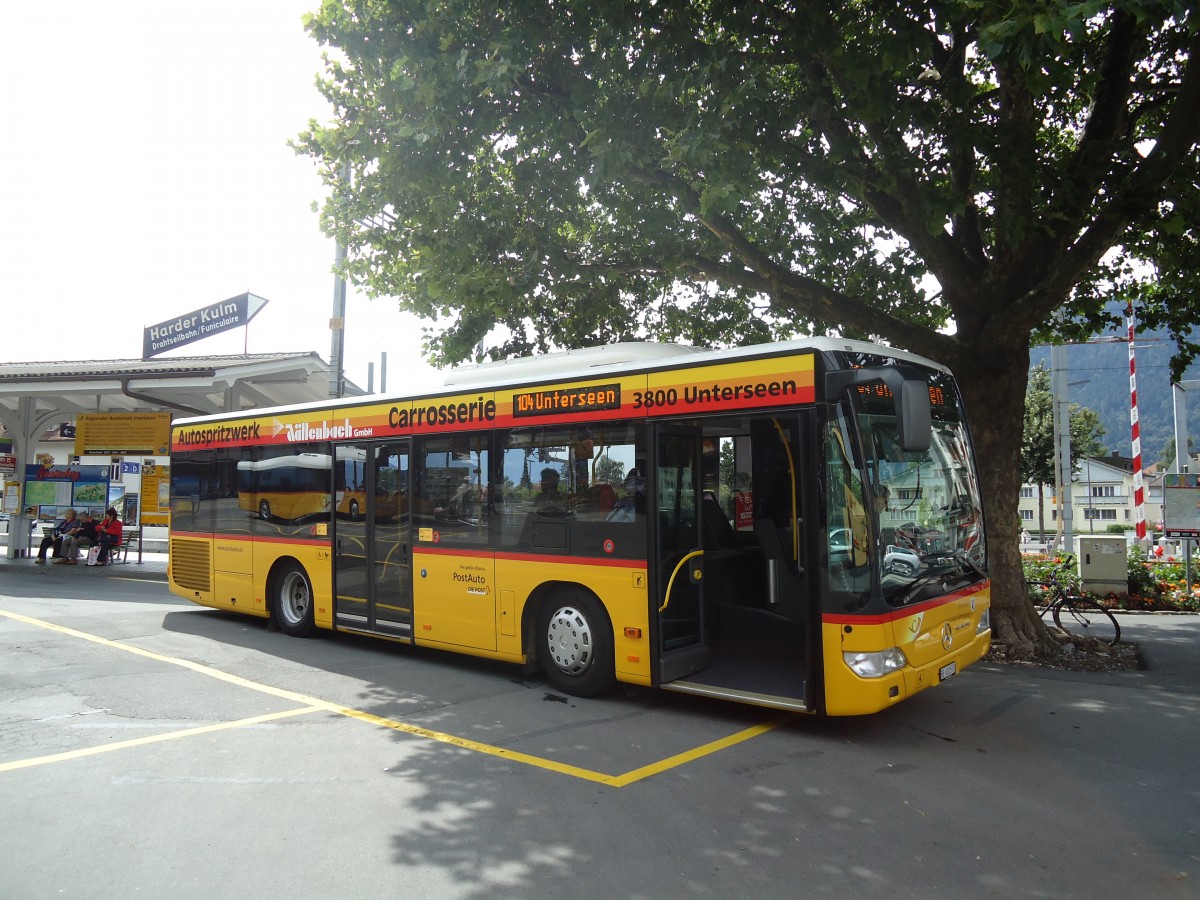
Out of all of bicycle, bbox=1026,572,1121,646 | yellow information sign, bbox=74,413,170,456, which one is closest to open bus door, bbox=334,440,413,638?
bicycle, bbox=1026,572,1121,646

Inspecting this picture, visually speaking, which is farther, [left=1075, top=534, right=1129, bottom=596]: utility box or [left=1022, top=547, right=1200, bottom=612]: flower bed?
[left=1022, top=547, right=1200, bottom=612]: flower bed

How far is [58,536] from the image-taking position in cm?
2128

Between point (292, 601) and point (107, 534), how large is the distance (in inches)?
499

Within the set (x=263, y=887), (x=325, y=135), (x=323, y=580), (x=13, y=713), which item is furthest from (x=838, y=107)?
→ (x=13, y=713)

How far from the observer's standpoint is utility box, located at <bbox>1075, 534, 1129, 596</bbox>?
13586mm

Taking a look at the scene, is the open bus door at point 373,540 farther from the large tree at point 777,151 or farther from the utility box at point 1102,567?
the utility box at point 1102,567

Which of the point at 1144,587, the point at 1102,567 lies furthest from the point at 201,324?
the point at 1144,587

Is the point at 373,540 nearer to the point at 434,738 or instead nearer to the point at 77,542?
the point at 434,738

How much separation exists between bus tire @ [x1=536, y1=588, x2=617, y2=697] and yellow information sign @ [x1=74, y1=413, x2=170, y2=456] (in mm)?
15848

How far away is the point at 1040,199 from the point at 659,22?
15.0 ft

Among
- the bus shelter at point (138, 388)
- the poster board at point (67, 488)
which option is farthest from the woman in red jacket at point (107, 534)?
the bus shelter at point (138, 388)

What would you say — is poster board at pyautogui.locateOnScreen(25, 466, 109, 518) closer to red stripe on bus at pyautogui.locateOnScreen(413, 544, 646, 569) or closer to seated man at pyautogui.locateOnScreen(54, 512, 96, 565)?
seated man at pyautogui.locateOnScreen(54, 512, 96, 565)

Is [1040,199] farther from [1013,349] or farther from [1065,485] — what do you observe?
[1065,485]

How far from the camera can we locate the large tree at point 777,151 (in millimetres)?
8289
